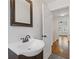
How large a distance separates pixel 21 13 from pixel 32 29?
0.63m

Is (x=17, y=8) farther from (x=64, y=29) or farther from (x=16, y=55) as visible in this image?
(x=64, y=29)

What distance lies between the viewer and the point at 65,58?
3.67 m

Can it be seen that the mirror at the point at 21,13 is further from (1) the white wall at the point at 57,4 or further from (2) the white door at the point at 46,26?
(1) the white wall at the point at 57,4

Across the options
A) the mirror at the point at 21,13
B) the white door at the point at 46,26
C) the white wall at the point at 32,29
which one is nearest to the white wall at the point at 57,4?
the white door at the point at 46,26

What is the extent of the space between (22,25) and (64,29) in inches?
165

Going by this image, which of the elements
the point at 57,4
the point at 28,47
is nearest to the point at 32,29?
the point at 28,47

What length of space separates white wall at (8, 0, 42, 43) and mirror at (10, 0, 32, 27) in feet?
0.35

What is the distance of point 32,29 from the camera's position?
9.37 ft

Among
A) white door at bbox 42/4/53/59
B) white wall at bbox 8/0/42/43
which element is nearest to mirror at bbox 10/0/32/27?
white wall at bbox 8/0/42/43

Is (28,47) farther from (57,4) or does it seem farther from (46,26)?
(57,4)

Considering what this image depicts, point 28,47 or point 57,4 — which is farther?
point 57,4

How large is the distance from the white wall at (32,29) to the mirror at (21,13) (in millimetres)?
105

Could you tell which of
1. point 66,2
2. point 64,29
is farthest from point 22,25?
point 64,29

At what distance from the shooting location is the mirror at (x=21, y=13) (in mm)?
2051
